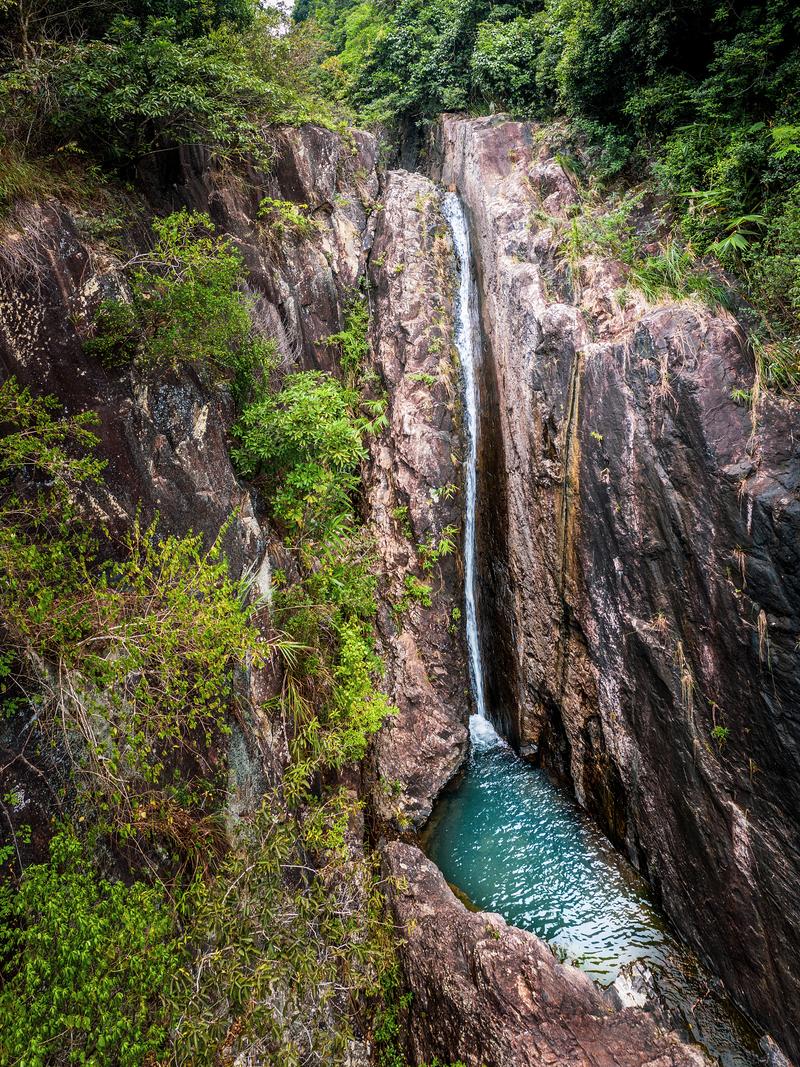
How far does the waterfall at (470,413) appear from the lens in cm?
1010

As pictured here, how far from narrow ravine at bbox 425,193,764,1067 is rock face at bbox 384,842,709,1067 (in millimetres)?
529

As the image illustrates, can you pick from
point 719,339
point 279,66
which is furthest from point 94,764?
point 279,66

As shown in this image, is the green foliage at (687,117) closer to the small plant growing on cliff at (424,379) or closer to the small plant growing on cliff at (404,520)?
the small plant growing on cliff at (424,379)

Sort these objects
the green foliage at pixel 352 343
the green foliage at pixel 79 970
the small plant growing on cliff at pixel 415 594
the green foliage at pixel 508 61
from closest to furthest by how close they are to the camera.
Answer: the green foliage at pixel 79 970
the small plant growing on cliff at pixel 415 594
the green foliage at pixel 352 343
the green foliage at pixel 508 61

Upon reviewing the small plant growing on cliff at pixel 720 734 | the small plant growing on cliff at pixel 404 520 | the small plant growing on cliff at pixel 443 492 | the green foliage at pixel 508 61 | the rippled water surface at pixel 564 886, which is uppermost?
the green foliage at pixel 508 61

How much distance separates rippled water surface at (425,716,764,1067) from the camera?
5762 millimetres

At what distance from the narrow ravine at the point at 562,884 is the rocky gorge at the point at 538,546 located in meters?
0.31

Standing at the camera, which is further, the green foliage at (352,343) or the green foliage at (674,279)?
the green foliage at (352,343)

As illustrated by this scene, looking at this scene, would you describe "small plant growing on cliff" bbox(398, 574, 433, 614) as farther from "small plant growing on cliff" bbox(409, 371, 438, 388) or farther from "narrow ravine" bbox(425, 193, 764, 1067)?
"small plant growing on cliff" bbox(409, 371, 438, 388)

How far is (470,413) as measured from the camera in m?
11.1

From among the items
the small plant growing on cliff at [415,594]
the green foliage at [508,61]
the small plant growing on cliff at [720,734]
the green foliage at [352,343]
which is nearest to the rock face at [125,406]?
the green foliage at [352,343]

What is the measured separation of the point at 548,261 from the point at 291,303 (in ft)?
17.4

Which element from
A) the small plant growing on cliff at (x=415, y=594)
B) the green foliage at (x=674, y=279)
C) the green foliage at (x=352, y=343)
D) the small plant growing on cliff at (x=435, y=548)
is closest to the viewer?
the green foliage at (x=674, y=279)

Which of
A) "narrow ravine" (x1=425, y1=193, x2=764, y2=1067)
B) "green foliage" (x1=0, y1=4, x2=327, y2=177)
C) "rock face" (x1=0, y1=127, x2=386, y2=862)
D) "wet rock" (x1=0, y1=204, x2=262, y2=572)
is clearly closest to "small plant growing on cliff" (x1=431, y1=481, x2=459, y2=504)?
"narrow ravine" (x1=425, y1=193, x2=764, y2=1067)
